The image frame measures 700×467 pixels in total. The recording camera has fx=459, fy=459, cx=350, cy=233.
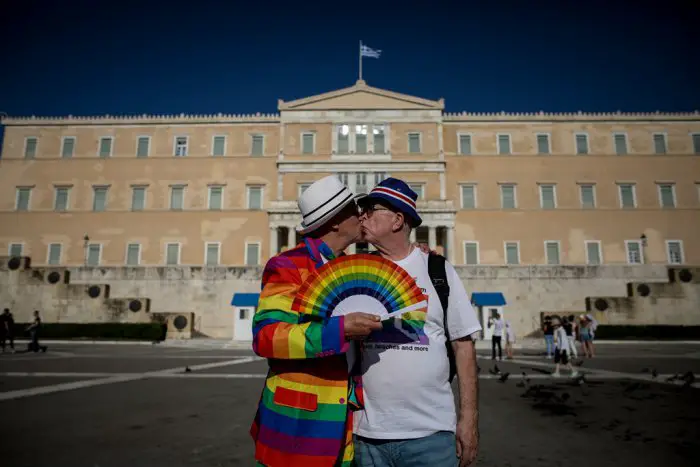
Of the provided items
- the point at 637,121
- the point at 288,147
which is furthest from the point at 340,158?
the point at 637,121

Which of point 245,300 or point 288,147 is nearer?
point 245,300

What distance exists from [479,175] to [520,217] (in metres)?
4.95

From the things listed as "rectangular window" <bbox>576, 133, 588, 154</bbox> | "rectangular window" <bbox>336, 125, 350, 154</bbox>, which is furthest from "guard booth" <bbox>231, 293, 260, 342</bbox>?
"rectangular window" <bbox>576, 133, 588, 154</bbox>

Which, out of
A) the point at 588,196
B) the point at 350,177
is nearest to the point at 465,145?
the point at 350,177

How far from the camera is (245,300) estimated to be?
30516mm

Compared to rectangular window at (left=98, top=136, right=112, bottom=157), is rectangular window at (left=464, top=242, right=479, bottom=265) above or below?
below

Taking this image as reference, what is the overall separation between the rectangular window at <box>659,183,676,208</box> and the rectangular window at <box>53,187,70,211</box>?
50735 millimetres

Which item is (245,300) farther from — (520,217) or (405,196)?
(405,196)

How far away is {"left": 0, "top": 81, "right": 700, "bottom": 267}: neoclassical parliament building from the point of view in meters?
38.2

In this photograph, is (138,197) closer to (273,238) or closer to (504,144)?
(273,238)

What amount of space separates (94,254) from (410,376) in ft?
139

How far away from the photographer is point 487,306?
1166 inches

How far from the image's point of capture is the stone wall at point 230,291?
1167 inches

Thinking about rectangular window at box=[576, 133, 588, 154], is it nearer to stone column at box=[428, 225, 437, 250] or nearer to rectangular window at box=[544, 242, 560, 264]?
rectangular window at box=[544, 242, 560, 264]
